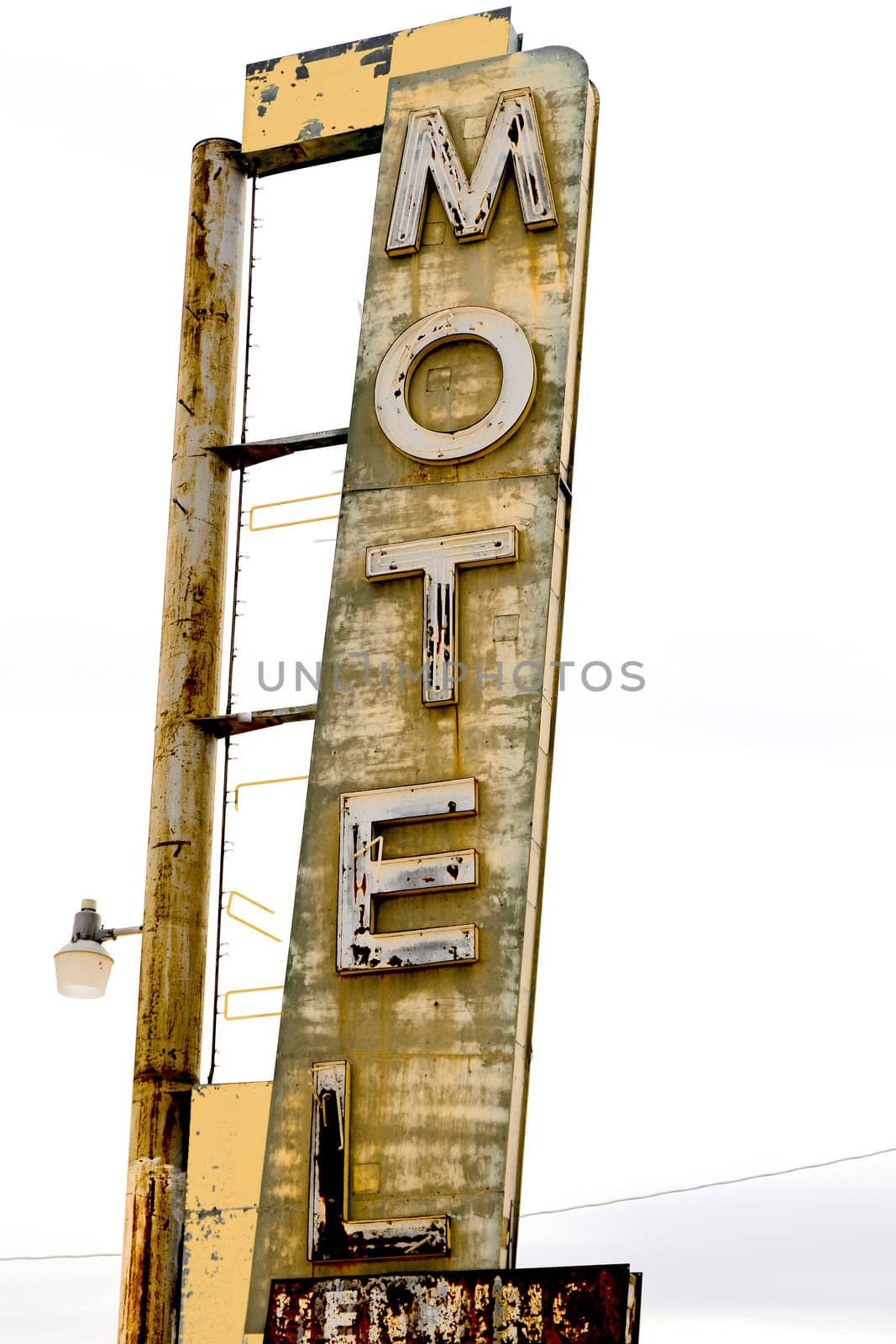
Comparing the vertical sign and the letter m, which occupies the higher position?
the letter m

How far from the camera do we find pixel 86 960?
45.0 ft

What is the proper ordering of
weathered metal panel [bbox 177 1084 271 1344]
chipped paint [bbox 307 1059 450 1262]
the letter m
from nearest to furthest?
chipped paint [bbox 307 1059 450 1262], weathered metal panel [bbox 177 1084 271 1344], the letter m

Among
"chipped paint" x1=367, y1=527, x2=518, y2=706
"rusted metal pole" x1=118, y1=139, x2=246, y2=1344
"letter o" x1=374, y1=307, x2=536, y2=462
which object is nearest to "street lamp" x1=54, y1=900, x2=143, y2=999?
"rusted metal pole" x1=118, y1=139, x2=246, y2=1344

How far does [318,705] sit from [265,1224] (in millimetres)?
3123

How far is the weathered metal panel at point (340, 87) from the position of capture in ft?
49.8

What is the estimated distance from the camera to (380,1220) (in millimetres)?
11758

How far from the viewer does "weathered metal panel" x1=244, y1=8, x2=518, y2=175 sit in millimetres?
15188

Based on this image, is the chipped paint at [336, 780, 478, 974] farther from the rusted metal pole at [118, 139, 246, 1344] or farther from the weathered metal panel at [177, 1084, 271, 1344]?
the rusted metal pole at [118, 139, 246, 1344]

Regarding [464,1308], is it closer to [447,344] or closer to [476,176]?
[447,344]

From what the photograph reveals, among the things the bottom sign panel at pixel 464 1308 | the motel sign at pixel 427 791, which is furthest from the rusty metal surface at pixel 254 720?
the bottom sign panel at pixel 464 1308

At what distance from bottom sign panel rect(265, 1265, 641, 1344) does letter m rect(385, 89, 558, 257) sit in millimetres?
6792

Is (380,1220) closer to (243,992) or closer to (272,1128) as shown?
(272,1128)

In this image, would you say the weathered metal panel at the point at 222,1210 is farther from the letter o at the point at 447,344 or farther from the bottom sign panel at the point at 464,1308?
the letter o at the point at 447,344

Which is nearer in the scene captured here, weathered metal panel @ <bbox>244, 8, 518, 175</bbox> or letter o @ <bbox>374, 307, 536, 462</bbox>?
letter o @ <bbox>374, 307, 536, 462</bbox>
